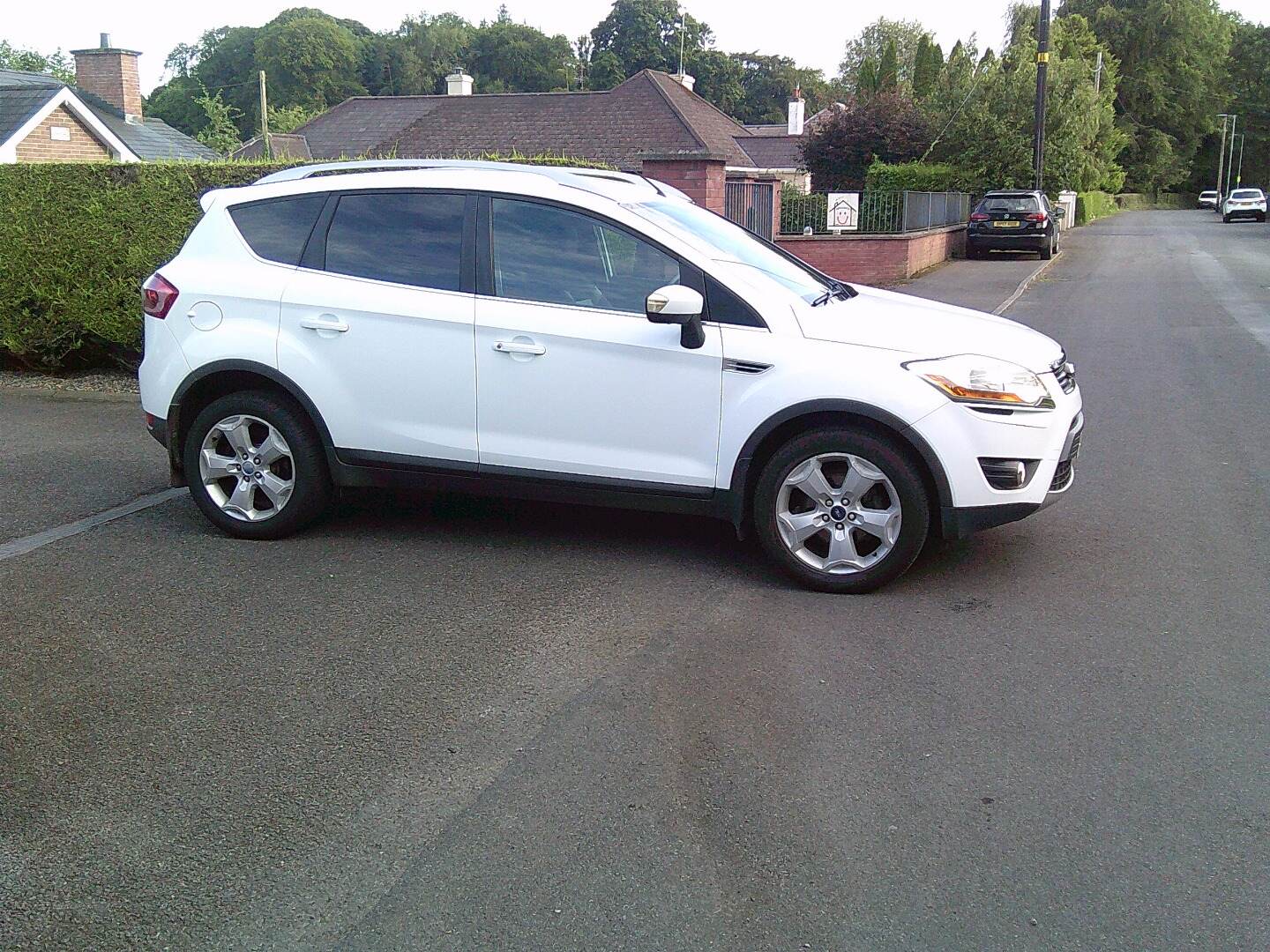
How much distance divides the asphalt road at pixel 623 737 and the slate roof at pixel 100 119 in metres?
26.3

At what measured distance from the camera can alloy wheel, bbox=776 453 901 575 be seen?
18.7 feet

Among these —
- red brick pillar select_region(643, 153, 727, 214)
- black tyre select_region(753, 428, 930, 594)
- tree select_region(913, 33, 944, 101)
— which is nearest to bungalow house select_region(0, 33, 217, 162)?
red brick pillar select_region(643, 153, 727, 214)

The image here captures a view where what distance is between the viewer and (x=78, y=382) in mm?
11812

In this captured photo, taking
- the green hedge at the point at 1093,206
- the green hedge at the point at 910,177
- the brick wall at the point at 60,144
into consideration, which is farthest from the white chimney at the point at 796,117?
the brick wall at the point at 60,144

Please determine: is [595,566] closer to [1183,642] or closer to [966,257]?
[1183,642]

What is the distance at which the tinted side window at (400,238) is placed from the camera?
248 inches

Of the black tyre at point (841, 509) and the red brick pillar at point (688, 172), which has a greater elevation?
the red brick pillar at point (688, 172)

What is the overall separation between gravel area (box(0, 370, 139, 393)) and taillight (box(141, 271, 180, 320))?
16.1 feet

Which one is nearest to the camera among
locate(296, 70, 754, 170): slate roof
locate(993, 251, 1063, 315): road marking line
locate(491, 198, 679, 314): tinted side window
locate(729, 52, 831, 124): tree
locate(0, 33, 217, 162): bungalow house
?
locate(491, 198, 679, 314): tinted side window

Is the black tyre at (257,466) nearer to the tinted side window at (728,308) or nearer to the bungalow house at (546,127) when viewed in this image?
the tinted side window at (728,308)

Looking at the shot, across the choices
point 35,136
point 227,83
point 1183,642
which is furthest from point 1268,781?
point 227,83

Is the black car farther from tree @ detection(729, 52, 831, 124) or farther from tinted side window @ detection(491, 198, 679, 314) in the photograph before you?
tree @ detection(729, 52, 831, 124)

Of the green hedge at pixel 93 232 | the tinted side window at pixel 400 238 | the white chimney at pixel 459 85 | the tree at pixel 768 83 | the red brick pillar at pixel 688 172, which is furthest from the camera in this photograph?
the tree at pixel 768 83

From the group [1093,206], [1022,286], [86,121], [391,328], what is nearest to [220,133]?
[86,121]
